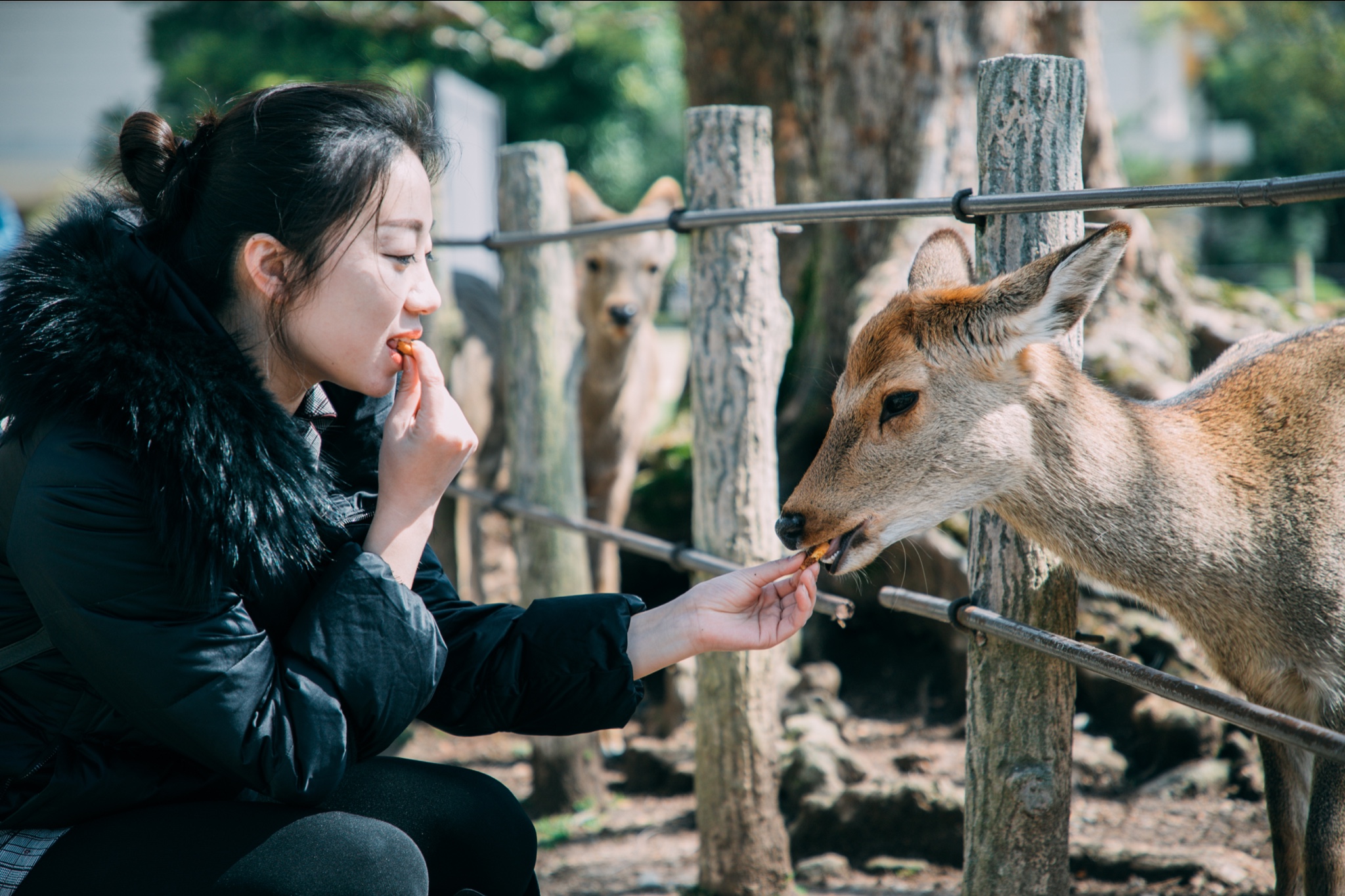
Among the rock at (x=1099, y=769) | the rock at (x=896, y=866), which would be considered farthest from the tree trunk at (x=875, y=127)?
the rock at (x=896, y=866)

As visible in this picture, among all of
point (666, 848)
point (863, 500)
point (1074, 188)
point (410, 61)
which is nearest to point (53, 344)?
point (863, 500)

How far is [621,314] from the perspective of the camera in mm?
7031

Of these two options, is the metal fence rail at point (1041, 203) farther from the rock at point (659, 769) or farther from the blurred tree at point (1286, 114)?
the blurred tree at point (1286, 114)

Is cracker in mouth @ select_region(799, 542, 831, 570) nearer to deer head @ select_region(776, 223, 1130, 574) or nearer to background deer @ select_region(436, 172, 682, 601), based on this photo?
deer head @ select_region(776, 223, 1130, 574)

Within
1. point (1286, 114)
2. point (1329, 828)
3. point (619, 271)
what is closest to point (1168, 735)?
point (1329, 828)

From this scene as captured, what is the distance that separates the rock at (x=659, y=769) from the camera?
5113 millimetres

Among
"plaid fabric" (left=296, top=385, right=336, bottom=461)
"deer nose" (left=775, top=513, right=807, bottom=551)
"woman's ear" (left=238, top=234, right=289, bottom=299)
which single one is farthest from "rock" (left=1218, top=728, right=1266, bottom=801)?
"woman's ear" (left=238, top=234, right=289, bottom=299)

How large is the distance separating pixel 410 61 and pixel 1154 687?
59.2 feet

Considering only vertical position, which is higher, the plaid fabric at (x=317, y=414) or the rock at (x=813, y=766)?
the plaid fabric at (x=317, y=414)

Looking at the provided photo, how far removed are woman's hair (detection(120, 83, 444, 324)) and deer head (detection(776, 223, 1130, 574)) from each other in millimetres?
1283

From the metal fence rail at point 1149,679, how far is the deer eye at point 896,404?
0.53 metres

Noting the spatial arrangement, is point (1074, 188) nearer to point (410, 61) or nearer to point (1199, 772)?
point (1199, 772)

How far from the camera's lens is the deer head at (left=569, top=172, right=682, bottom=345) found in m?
7.15

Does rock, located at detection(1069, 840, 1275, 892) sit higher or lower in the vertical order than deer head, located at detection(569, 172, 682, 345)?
lower
